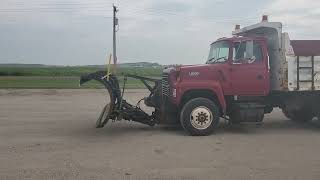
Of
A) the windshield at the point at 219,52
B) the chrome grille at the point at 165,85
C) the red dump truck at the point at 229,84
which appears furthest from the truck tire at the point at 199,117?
the windshield at the point at 219,52

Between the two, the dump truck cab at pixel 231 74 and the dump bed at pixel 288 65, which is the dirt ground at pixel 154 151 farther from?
the dump bed at pixel 288 65

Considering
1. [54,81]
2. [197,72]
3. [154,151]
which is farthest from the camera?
[54,81]

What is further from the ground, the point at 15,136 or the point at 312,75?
the point at 312,75

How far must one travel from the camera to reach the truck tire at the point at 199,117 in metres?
13.3

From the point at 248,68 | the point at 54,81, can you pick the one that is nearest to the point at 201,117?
the point at 248,68

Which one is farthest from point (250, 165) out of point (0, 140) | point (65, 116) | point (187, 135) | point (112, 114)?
point (65, 116)

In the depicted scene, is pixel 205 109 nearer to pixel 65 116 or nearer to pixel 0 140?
pixel 0 140

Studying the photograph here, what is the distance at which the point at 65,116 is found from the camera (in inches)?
728

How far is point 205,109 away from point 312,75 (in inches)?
121

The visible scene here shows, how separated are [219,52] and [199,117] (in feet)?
6.46

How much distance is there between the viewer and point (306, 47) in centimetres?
1514

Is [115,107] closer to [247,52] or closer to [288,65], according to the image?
[247,52]

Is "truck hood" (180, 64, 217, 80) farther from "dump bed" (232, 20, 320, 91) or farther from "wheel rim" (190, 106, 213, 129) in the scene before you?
"dump bed" (232, 20, 320, 91)

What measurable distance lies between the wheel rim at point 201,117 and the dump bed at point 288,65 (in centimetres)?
215
